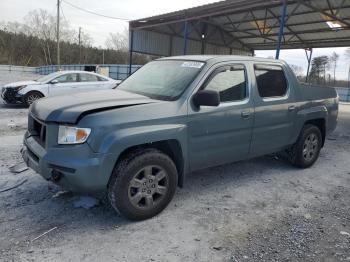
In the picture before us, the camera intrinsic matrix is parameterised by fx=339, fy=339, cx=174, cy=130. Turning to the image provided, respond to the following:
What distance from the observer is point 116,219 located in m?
3.75

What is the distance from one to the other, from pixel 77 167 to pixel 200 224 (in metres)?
1.47

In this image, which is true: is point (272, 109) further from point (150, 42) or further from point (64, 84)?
point (150, 42)

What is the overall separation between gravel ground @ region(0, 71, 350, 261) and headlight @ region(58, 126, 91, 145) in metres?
0.93

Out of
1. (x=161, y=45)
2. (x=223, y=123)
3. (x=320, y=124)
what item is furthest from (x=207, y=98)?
(x=161, y=45)

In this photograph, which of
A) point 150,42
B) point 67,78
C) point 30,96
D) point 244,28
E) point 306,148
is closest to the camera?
point 306,148

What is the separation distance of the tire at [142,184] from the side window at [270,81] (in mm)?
1935

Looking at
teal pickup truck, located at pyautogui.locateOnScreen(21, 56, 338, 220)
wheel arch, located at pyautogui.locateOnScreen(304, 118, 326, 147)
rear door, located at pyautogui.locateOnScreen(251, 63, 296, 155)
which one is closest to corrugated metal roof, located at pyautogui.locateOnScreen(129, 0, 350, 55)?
wheel arch, located at pyautogui.locateOnScreen(304, 118, 326, 147)

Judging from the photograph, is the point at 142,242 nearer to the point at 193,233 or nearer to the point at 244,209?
the point at 193,233

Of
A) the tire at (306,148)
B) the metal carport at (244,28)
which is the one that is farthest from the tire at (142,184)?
the metal carport at (244,28)

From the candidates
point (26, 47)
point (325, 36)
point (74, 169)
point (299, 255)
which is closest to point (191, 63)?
point (74, 169)

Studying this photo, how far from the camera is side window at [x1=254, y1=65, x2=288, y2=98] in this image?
16.0 ft

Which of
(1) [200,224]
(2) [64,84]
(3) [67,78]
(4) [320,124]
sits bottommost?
(1) [200,224]

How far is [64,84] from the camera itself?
12.3 m

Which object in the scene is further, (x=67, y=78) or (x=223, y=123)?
(x=67, y=78)
